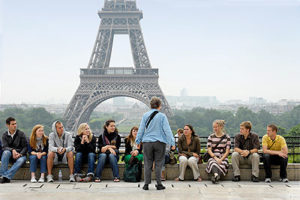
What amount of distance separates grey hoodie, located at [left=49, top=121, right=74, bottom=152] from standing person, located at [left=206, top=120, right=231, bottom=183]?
9.40 feet

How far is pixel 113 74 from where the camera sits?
5459 centimetres

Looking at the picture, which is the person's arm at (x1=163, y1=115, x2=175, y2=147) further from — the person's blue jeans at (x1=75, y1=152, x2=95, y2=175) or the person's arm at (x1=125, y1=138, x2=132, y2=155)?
the person's blue jeans at (x1=75, y1=152, x2=95, y2=175)

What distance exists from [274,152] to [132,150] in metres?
2.88

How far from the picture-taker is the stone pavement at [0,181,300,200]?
→ 23.6 feet

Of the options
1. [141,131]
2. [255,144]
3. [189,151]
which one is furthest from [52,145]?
[255,144]

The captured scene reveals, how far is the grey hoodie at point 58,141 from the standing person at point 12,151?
1.99 feet

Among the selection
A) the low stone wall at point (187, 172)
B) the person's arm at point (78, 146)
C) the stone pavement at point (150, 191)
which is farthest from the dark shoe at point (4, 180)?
the person's arm at point (78, 146)

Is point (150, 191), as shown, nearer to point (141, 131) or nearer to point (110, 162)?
point (141, 131)

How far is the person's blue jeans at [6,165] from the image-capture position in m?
8.74

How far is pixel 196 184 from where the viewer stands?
8.49m

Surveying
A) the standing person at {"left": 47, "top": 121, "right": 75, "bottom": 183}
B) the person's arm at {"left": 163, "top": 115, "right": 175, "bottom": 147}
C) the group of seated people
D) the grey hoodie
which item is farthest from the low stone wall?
the person's arm at {"left": 163, "top": 115, "right": 175, "bottom": 147}

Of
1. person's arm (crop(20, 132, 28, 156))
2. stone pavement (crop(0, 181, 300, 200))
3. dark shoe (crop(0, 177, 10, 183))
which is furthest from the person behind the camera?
person's arm (crop(20, 132, 28, 156))

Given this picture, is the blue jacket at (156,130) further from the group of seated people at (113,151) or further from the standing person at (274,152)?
the standing person at (274,152)

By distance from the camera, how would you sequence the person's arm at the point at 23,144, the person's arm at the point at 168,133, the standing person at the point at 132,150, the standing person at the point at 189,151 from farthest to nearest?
1. the person's arm at the point at 23,144
2. the standing person at the point at 189,151
3. the standing person at the point at 132,150
4. the person's arm at the point at 168,133
